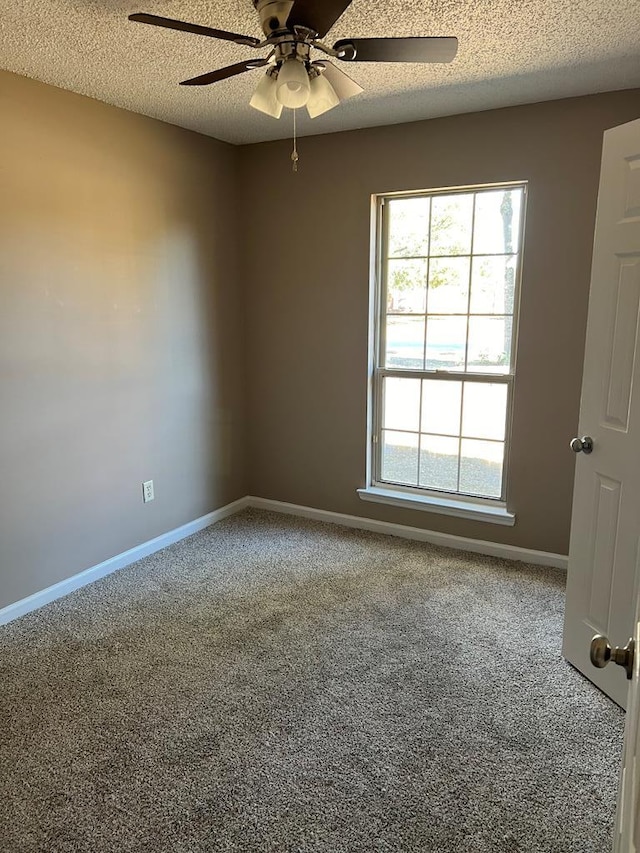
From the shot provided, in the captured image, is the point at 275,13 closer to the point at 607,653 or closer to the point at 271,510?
the point at 607,653

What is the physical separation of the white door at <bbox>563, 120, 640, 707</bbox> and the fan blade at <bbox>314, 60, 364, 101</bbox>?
92 centimetres

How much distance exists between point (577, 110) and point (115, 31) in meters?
2.14

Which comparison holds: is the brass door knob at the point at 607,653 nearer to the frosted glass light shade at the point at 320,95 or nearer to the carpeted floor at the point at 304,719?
the carpeted floor at the point at 304,719

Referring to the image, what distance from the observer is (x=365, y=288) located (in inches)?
140

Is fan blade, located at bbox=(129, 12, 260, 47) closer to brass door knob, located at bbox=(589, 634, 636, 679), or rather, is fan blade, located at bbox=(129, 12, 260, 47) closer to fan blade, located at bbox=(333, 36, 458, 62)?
fan blade, located at bbox=(333, 36, 458, 62)

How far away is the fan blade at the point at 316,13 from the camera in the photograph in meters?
1.53

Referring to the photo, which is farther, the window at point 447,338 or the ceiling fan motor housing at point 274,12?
the window at point 447,338

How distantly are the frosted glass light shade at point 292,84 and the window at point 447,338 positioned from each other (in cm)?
164

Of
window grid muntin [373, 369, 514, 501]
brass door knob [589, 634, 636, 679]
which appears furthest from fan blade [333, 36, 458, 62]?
window grid muntin [373, 369, 514, 501]

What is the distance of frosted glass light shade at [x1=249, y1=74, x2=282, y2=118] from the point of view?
1910 millimetres

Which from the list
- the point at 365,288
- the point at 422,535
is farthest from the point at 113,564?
the point at 365,288

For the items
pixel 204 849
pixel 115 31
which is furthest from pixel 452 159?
pixel 204 849

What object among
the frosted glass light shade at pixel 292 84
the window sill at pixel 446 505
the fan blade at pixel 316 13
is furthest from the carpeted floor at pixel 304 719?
the fan blade at pixel 316 13

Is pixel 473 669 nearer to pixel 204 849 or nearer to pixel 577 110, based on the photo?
pixel 204 849
